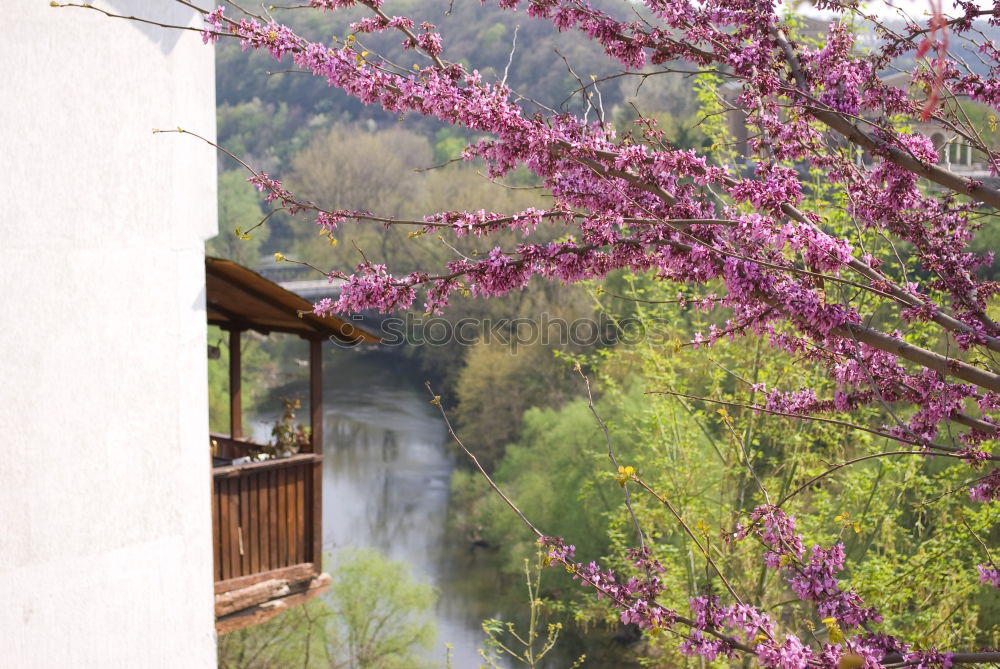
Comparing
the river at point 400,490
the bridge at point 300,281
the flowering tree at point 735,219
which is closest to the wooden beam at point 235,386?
the flowering tree at point 735,219

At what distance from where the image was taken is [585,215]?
2.61m

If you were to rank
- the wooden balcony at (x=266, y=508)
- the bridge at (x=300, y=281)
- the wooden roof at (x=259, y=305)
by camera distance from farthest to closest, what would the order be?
the bridge at (x=300, y=281) → the wooden balcony at (x=266, y=508) → the wooden roof at (x=259, y=305)

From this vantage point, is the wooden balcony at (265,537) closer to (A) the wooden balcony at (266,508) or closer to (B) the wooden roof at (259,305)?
(A) the wooden balcony at (266,508)

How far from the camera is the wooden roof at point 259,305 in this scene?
5.95m

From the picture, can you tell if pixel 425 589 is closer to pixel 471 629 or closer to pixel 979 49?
pixel 471 629

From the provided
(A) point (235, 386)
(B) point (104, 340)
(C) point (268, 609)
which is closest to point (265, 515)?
(C) point (268, 609)

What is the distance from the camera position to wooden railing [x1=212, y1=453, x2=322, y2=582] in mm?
6270

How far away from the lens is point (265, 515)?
657cm

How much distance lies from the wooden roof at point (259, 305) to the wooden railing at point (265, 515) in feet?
2.84

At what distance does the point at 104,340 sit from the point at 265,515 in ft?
7.67

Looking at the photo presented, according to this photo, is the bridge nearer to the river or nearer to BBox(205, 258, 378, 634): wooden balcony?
the river

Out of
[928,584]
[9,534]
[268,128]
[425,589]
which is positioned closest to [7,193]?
[9,534]

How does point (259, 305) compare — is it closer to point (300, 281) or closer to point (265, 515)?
point (265, 515)

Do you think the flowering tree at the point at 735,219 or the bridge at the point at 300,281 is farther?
the bridge at the point at 300,281
